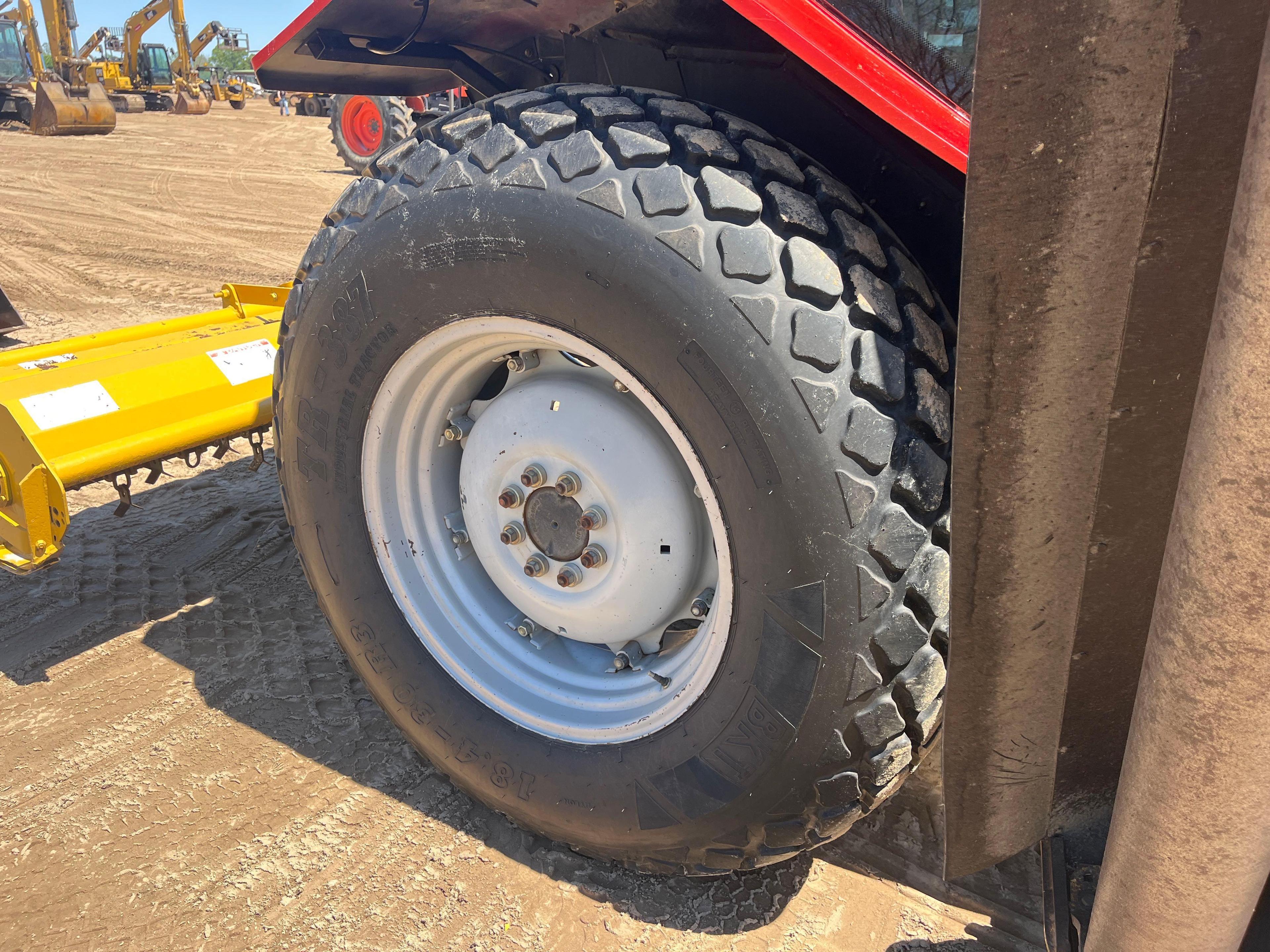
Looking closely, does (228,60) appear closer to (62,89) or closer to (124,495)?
(62,89)

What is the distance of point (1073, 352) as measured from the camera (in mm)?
997

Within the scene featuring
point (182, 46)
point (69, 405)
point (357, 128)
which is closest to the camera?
point (69, 405)

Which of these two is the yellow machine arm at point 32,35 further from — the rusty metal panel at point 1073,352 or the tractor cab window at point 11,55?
the rusty metal panel at point 1073,352

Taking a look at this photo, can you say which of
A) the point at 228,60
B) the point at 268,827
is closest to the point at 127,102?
the point at 268,827

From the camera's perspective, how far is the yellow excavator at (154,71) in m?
23.5

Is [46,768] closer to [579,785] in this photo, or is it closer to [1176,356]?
[579,785]

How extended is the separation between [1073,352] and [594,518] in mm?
947

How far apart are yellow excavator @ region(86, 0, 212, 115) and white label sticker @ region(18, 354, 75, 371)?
25119 mm

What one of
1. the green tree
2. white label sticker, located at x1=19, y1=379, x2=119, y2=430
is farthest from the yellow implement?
the green tree

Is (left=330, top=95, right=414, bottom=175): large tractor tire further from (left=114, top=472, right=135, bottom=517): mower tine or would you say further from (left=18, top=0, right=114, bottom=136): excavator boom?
(left=114, top=472, right=135, bottom=517): mower tine

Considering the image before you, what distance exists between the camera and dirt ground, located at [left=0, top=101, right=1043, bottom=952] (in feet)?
5.76

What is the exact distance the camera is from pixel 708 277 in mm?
1377

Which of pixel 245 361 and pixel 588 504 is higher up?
pixel 588 504

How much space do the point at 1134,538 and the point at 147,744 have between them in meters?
2.20
